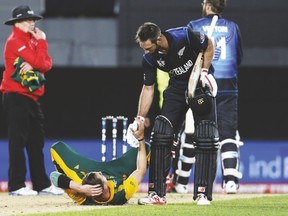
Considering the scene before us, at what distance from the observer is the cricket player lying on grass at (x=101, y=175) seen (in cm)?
853

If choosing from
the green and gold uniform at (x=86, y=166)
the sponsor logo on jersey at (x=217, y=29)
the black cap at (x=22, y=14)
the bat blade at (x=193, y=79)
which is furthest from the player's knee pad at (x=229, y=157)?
the black cap at (x=22, y=14)

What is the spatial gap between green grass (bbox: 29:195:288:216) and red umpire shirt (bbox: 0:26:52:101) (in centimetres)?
211

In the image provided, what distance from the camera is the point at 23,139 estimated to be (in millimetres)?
10266

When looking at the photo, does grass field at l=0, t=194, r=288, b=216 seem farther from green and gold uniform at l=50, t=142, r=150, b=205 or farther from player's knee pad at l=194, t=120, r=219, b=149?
player's knee pad at l=194, t=120, r=219, b=149

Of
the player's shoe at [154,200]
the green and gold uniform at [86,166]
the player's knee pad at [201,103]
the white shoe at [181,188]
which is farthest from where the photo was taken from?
the white shoe at [181,188]

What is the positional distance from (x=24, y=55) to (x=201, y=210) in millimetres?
2856

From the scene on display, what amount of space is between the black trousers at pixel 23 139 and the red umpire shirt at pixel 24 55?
73mm

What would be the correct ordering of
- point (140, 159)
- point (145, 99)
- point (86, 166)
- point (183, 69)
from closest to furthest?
point (183, 69) < point (145, 99) < point (140, 159) < point (86, 166)

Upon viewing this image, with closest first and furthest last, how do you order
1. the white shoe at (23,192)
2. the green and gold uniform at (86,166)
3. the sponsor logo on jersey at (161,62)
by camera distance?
the sponsor logo on jersey at (161,62), the green and gold uniform at (86,166), the white shoe at (23,192)

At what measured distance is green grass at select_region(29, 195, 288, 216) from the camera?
7.86m

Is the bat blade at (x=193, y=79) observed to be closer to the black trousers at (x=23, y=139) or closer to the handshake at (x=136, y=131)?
the handshake at (x=136, y=131)

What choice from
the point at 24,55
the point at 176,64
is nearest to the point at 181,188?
the point at 24,55

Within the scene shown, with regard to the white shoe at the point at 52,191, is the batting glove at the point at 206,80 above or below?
above

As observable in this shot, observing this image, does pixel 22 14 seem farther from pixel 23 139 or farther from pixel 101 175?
pixel 101 175
